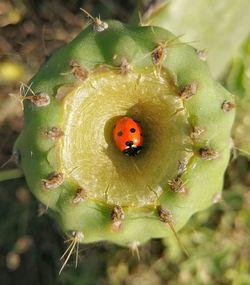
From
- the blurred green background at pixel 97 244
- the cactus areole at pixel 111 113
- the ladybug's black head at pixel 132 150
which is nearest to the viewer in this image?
the cactus areole at pixel 111 113

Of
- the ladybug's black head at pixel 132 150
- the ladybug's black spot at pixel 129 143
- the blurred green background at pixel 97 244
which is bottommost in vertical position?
the blurred green background at pixel 97 244

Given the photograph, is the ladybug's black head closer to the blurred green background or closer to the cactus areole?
the cactus areole

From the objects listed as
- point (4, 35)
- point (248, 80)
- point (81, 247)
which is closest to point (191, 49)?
point (248, 80)

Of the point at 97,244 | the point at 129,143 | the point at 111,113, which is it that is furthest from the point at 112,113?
the point at 97,244

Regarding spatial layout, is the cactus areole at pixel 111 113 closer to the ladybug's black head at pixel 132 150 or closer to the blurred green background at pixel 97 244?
the ladybug's black head at pixel 132 150

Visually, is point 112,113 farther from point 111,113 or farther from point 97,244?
point 97,244

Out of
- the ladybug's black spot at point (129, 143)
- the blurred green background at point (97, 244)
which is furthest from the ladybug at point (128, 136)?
the blurred green background at point (97, 244)
